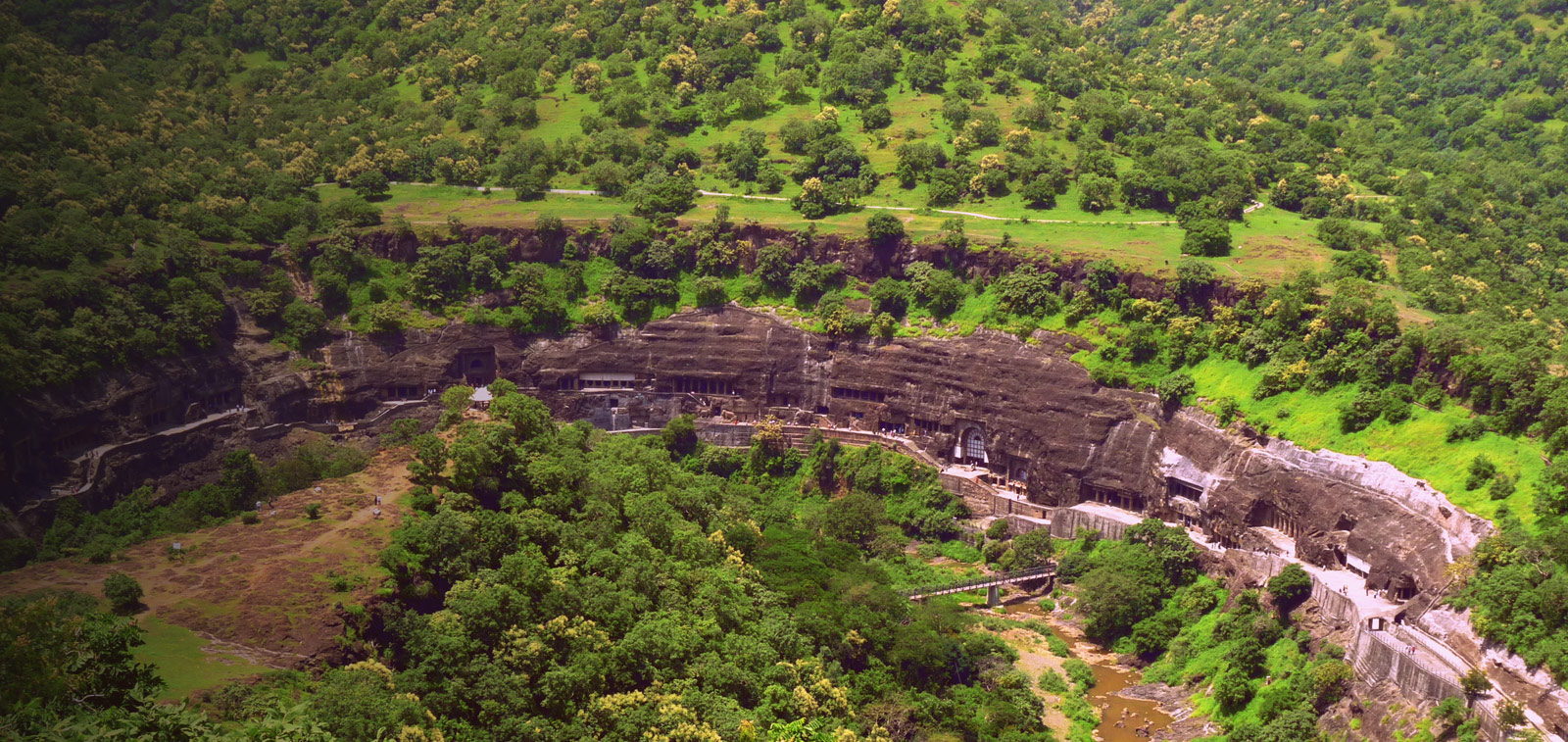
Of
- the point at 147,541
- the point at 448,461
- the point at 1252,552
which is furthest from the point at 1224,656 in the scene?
the point at 147,541

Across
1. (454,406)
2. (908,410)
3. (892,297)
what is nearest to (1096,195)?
(892,297)

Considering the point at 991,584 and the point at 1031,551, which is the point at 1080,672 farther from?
the point at 1031,551

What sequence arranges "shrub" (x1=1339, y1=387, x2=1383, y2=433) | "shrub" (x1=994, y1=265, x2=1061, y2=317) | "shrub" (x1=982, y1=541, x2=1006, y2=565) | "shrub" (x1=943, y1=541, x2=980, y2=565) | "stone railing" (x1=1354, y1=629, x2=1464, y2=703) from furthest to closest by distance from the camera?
1. "shrub" (x1=994, y1=265, x2=1061, y2=317)
2. "shrub" (x1=943, y1=541, x2=980, y2=565)
3. "shrub" (x1=982, y1=541, x2=1006, y2=565)
4. "shrub" (x1=1339, y1=387, x2=1383, y2=433)
5. "stone railing" (x1=1354, y1=629, x2=1464, y2=703)

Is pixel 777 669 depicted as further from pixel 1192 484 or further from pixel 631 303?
pixel 631 303

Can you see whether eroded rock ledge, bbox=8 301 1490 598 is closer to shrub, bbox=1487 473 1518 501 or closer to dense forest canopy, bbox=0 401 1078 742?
shrub, bbox=1487 473 1518 501

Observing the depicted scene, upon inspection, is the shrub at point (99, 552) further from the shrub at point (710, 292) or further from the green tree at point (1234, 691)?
the green tree at point (1234, 691)

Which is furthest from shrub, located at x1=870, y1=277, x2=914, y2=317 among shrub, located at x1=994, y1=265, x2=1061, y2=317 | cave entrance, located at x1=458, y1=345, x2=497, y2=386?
cave entrance, located at x1=458, y1=345, x2=497, y2=386
